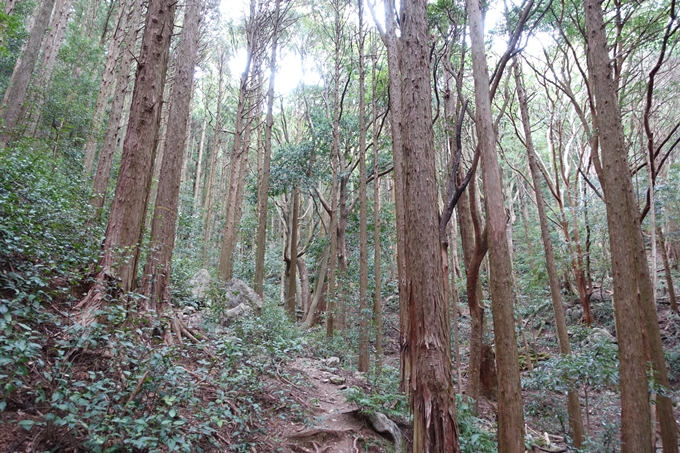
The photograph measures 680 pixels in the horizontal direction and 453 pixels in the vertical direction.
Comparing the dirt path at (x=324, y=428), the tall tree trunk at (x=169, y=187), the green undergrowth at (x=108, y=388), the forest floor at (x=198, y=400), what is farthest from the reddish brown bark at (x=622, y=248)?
the tall tree trunk at (x=169, y=187)

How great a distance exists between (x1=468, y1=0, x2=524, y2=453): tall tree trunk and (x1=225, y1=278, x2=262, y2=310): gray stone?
6.82 m

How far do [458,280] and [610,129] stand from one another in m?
14.5

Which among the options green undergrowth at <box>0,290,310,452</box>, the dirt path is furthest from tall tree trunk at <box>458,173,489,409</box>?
green undergrowth at <box>0,290,310,452</box>

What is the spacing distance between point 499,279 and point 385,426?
2.42 metres

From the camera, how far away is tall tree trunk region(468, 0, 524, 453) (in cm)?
362

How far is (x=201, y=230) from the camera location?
67.9 ft

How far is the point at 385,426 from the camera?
471 cm

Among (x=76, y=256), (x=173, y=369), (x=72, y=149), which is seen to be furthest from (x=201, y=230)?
(x=173, y=369)

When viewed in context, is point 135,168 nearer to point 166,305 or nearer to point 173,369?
point 166,305

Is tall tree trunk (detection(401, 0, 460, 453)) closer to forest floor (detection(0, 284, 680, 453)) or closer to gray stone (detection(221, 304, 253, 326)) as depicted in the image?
forest floor (detection(0, 284, 680, 453))

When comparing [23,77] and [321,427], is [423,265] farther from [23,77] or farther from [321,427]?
[23,77]

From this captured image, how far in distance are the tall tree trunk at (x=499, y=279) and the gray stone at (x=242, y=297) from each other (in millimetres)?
6822

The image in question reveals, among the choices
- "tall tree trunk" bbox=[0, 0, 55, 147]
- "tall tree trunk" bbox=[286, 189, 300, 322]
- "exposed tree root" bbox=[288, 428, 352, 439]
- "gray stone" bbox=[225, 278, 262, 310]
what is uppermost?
"tall tree trunk" bbox=[0, 0, 55, 147]

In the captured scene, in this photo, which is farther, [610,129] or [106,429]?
[610,129]
